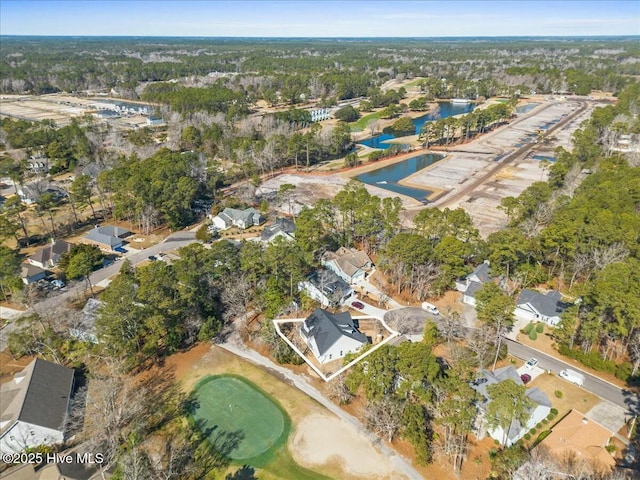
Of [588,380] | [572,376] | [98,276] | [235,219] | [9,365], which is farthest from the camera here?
[235,219]

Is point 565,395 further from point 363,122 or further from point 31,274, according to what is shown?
point 363,122

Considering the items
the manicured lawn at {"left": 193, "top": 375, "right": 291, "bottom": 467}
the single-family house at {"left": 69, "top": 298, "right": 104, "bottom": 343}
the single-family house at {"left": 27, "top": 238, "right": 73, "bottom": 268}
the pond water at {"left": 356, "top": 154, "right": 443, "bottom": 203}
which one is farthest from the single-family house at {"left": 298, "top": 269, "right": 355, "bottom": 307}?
the pond water at {"left": 356, "top": 154, "right": 443, "bottom": 203}

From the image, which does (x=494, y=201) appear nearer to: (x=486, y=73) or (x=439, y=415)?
(x=439, y=415)

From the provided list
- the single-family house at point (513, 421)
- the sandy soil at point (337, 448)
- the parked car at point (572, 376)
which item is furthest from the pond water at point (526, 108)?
the sandy soil at point (337, 448)

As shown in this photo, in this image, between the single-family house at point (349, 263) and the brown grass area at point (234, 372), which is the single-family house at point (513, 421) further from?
the single-family house at point (349, 263)

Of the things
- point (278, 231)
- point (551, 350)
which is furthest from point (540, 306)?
point (278, 231)

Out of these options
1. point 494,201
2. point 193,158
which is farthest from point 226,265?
point 494,201
